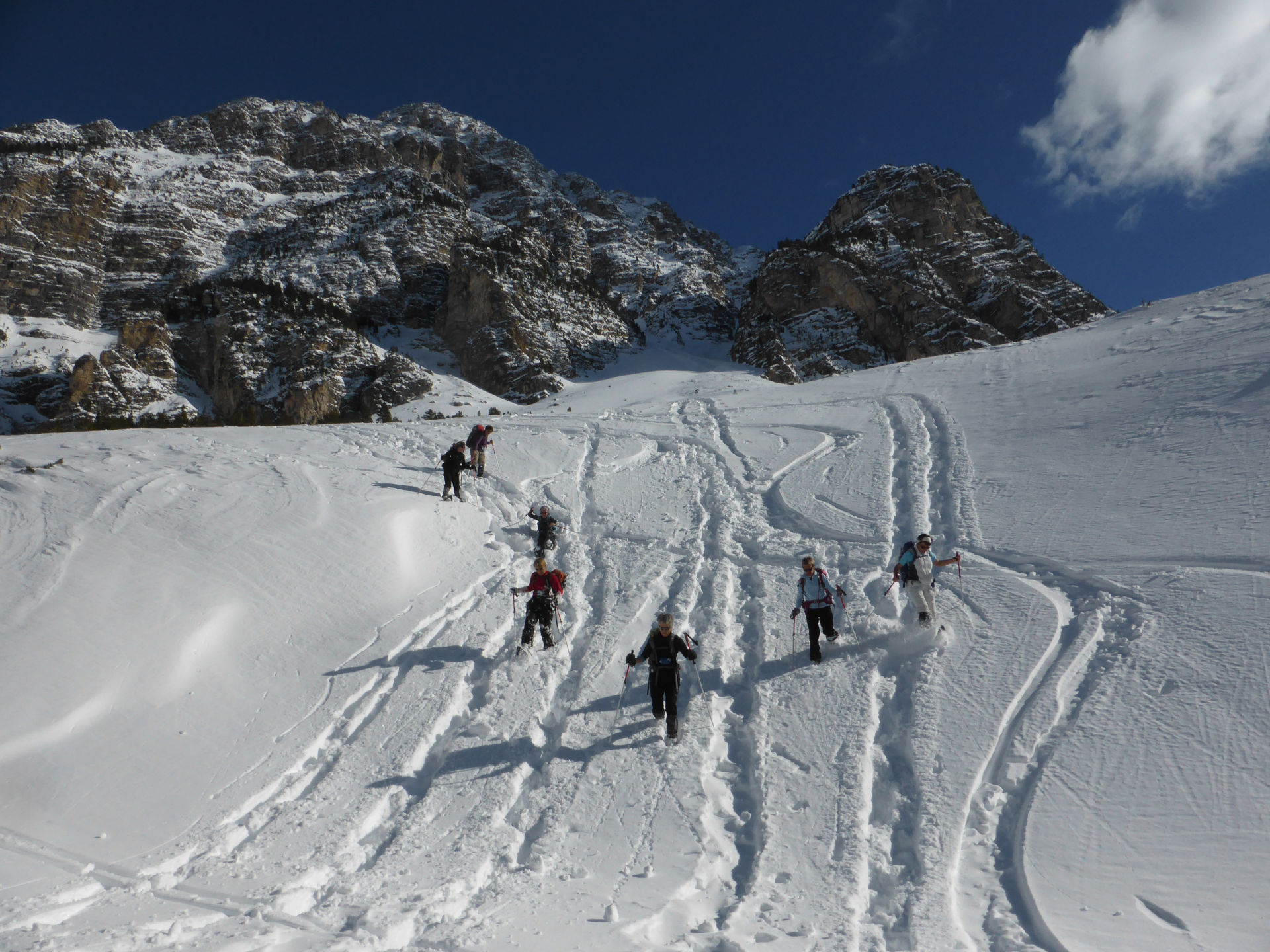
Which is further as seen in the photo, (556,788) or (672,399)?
(672,399)

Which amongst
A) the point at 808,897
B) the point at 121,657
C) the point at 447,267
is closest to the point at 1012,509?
the point at 808,897

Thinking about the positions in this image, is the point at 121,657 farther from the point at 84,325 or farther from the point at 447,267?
the point at 84,325

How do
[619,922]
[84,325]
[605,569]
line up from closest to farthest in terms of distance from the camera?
[619,922]
[605,569]
[84,325]

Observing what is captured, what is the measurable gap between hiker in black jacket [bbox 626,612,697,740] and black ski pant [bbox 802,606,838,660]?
1.71 m

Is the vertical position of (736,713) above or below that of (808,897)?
above

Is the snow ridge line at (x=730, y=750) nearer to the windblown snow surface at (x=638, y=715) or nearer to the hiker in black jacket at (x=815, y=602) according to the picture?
the windblown snow surface at (x=638, y=715)

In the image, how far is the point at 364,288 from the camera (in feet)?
208

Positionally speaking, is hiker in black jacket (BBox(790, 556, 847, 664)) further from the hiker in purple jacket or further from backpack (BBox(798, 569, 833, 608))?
the hiker in purple jacket

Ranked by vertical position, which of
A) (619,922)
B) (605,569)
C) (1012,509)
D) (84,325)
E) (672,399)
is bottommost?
(619,922)

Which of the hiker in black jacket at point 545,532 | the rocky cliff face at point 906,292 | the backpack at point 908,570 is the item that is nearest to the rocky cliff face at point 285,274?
the rocky cliff face at point 906,292

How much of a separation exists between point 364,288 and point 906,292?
162 ft

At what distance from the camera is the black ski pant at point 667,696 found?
6473mm

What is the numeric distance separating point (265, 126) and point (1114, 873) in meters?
125

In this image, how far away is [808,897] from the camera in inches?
179
